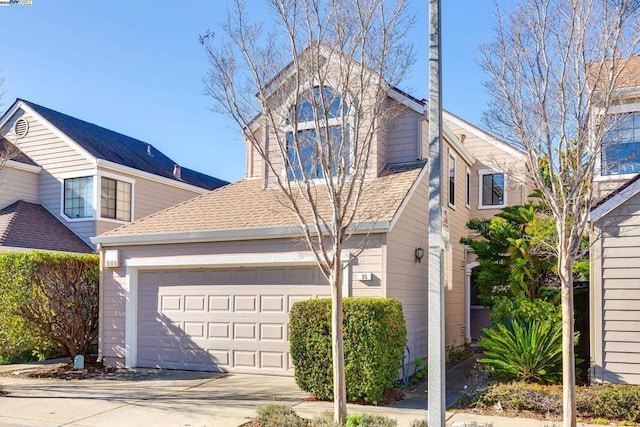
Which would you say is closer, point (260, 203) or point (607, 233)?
point (607, 233)

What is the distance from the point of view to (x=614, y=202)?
9.20 metres

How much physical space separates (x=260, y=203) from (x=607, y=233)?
680 centimetres

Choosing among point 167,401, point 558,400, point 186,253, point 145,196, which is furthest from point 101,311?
point 558,400

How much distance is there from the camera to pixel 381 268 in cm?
1050

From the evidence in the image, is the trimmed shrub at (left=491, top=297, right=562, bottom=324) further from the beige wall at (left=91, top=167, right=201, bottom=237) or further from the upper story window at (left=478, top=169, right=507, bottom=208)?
the beige wall at (left=91, top=167, right=201, bottom=237)

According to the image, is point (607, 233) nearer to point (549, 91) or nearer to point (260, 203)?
point (549, 91)

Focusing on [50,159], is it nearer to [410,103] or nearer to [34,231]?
[34,231]

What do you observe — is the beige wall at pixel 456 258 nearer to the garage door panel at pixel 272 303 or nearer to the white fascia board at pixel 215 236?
the white fascia board at pixel 215 236

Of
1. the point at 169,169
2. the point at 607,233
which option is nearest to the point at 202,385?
the point at 607,233

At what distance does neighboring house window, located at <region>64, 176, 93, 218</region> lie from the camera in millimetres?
17875

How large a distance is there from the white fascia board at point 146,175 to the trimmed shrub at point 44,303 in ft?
18.1

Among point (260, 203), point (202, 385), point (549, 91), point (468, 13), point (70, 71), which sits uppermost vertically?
point (70, 71)

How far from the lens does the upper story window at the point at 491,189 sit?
17.1 metres

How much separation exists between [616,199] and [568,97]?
281 cm
